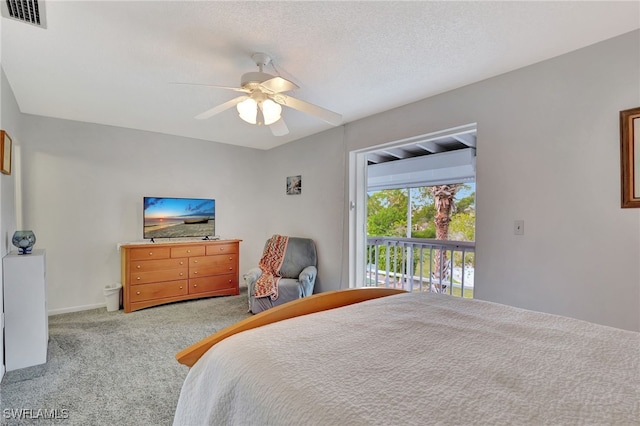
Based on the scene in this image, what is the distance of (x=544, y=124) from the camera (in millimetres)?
2131

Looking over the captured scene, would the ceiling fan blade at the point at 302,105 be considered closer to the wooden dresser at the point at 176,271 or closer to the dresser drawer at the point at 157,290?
the wooden dresser at the point at 176,271

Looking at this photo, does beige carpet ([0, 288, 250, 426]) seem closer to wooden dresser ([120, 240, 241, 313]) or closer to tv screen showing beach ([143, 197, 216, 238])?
wooden dresser ([120, 240, 241, 313])

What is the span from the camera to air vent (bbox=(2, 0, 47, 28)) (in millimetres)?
1556

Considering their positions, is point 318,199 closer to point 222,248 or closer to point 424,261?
point 222,248

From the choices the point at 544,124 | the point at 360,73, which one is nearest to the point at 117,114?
the point at 360,73

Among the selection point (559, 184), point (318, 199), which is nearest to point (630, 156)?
point (559, 184)

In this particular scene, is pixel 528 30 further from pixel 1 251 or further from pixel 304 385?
pixel 1 251

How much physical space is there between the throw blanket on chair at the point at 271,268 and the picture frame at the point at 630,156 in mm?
3017

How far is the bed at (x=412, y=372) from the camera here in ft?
2.26

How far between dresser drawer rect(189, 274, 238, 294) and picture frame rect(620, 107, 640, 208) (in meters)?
4.15

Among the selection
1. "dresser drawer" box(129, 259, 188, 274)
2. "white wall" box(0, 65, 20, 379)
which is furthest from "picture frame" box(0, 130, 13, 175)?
"dresser drawer" box(129, 259, 188, 274)

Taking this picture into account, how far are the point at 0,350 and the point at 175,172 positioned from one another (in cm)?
271

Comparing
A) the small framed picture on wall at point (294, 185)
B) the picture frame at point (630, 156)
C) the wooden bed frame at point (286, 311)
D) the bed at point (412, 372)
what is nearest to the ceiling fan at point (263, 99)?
the wooden bed frame at point (286, 311)

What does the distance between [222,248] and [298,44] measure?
3.10 m
